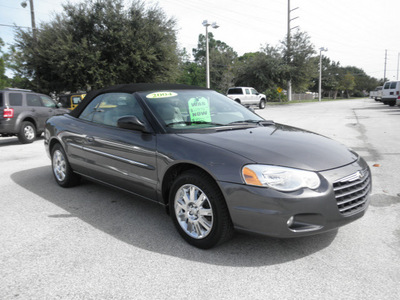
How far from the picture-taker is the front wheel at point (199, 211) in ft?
9.48

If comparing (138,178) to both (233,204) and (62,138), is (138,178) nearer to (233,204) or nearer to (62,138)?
(233,204)

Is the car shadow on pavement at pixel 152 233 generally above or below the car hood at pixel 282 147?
below

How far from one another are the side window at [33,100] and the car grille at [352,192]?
10956 mm

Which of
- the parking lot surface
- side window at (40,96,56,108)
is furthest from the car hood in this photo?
side window at (40,96,56,108)

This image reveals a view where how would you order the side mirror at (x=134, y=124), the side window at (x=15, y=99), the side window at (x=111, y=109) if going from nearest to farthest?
the side mirror at (x=134, y=124) → the side window at (x=111, y=109) → the side window at (x=15, y=99)

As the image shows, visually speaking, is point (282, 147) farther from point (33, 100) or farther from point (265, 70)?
point (265, 70)

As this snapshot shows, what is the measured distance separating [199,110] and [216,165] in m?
1.20

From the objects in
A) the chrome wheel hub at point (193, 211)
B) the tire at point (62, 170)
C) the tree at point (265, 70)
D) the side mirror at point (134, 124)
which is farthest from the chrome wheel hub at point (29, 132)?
the tree at point (265, 70)

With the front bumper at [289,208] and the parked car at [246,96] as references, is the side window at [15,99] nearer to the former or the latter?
the front bumper at [289,208]

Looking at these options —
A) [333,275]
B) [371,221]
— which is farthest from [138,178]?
[371,221]

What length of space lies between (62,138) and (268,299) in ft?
12.6

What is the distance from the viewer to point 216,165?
9.47ft

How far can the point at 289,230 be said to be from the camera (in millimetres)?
2682

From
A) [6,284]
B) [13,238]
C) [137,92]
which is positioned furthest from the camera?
[137,92]
